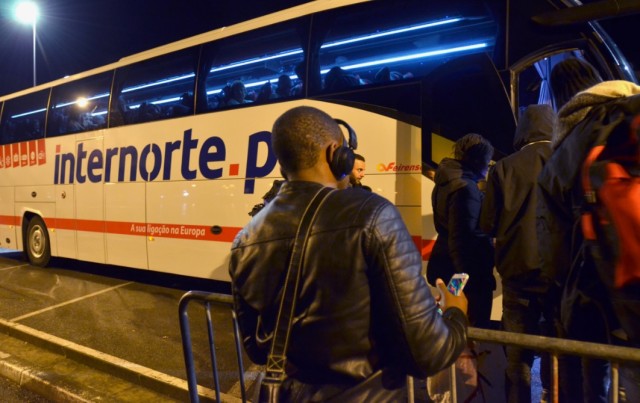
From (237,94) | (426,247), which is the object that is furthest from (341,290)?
(237,94)

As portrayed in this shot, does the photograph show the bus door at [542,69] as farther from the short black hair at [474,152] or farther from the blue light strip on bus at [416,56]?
the short black hair at [474,152]

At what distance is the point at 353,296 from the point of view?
1427mm

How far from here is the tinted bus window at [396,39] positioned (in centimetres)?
475

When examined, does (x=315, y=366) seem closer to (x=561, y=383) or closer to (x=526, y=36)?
(x=561, y=383)

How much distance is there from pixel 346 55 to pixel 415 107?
1.21 metres

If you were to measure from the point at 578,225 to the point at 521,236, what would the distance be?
46.6 inches

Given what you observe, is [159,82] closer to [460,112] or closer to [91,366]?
[91,366]

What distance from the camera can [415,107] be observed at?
498cm

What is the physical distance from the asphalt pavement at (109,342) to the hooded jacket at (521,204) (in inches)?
76.0

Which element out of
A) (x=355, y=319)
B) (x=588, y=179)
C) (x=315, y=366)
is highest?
(x=588, y=179)

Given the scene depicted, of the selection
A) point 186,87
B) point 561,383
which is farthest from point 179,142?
point 561,383

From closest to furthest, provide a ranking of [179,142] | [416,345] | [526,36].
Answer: [416,345], [526,36], [179,142]

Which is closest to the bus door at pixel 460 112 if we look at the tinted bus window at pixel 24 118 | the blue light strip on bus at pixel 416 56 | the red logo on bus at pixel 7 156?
the blue light strip on bus at pixel 416 56

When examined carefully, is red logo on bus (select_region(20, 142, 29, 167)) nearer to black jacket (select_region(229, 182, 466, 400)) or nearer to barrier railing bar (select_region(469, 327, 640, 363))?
black jacket (select_region(229, 182, 466, 400))
